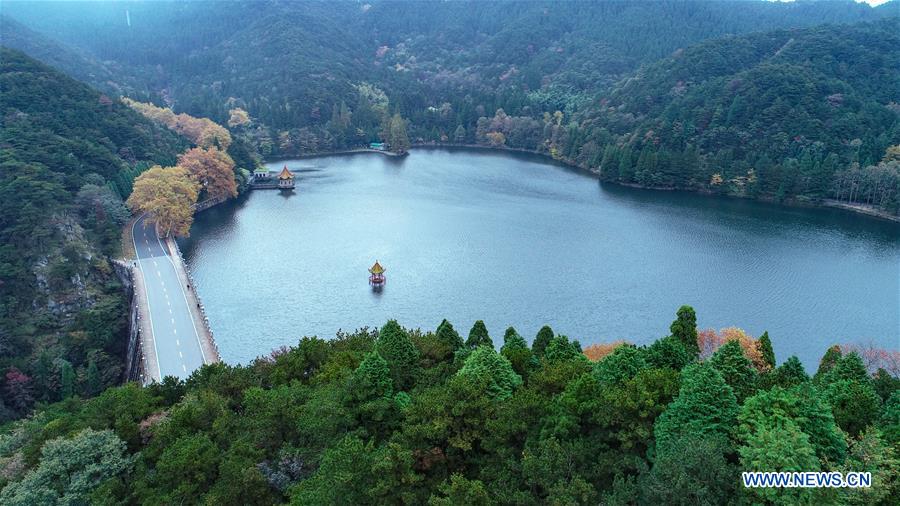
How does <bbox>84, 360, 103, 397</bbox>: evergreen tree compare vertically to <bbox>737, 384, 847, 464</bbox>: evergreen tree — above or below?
below

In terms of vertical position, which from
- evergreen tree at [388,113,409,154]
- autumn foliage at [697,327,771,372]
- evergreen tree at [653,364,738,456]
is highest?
evergreen tree at [388,113,409,154]

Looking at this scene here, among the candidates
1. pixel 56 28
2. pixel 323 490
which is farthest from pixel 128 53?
pixel 323 490

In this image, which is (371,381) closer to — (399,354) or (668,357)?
(399,354)

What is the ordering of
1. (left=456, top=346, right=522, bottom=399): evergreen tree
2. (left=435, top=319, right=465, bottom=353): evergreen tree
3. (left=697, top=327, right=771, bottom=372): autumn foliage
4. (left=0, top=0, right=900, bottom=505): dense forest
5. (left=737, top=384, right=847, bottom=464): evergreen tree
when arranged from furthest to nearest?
(left=697, top=327, right=771, bottom=372): autumn foliage → (left=435, top=319, right=465, bottom=353): evergreen tree → (left=456, top=346, right=522, bottom=399): evergreen tree → (left=0, top=0, right=900, bottom=505): dense forest → (left=737, top=384, right=847, bottom=464): evergreen tree

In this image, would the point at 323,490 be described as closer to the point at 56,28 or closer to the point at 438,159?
the point at 438,159

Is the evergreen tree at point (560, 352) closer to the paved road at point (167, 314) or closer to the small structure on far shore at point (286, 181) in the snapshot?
the paved road at point (167, 314)

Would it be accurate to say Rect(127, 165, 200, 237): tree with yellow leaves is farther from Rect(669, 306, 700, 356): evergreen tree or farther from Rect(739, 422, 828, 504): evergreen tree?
Rect(739, 422, 828, 504): evergreen tree

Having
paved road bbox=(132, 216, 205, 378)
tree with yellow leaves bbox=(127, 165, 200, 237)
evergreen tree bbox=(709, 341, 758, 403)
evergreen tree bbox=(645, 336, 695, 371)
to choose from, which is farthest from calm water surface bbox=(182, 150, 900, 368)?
evergreen tree bbox=(709, 341, 758, 403)

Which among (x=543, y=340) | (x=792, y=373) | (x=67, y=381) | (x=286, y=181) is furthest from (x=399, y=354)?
(x=286, y=181)
